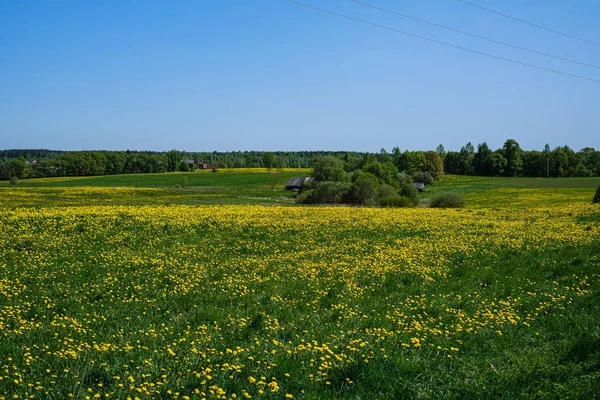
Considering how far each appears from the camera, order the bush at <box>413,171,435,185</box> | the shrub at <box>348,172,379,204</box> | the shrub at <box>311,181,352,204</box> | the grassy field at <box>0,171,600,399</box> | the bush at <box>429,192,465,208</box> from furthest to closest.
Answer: the bush at <box>413,171,435,185</box> < the shrub at <box>311,181,352,204</box> < the shrub at <box>348,172,379,204</box> < the bush at <box>429,192,465,208</box> < the grassy field at <box>0,171,600,399</box>

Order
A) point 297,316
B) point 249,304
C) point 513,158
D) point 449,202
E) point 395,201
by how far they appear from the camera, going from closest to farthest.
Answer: point 297,316 < point 249,304 < point 449,202 < point 395,201 < point 513,158

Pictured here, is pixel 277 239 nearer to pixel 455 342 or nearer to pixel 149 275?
pixel 149 275

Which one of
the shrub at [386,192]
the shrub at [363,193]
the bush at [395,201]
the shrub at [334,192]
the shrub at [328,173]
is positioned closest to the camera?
the bush at [395,201]

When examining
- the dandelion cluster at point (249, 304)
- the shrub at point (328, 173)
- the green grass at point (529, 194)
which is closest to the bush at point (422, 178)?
the green grass at point (529, 194)

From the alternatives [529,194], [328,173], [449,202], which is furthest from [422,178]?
[449,202]

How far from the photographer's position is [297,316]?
33.7ft

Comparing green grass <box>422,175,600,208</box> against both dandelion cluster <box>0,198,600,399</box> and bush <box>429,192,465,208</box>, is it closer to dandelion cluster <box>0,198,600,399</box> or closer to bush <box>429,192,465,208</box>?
bush <box>429,192,465,208</box>

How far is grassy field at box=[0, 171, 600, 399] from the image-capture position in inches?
255

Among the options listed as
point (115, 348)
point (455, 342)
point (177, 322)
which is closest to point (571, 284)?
point (455, 342)

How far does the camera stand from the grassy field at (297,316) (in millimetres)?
6469

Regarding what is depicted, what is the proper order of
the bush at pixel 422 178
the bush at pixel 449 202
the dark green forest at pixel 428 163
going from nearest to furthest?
the bush at pixel 449 202, the bush at pixel 422 178, the dark green forest at pixel 428 163

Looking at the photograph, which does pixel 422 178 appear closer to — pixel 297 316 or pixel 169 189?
pixel 169 189

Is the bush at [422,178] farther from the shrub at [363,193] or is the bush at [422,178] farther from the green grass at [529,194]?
the shrub at [363,193]

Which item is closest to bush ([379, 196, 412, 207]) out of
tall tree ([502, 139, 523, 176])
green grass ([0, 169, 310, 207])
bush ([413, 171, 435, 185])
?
green grass ([0, 169, 310, 207])
